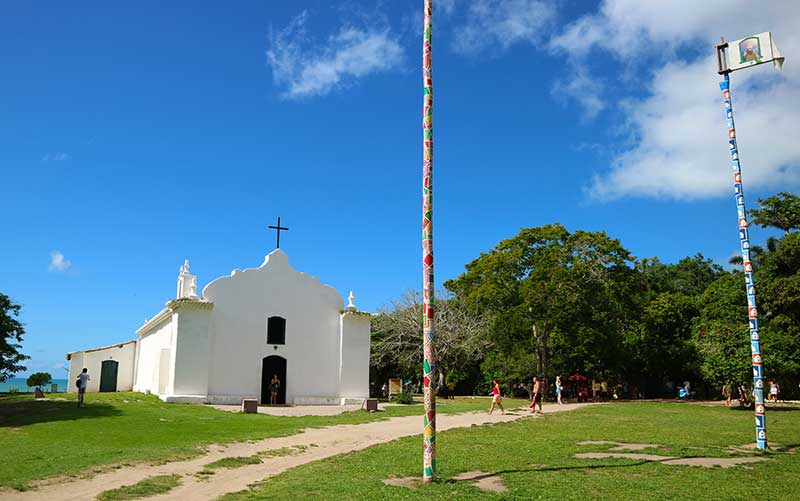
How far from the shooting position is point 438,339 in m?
39.7

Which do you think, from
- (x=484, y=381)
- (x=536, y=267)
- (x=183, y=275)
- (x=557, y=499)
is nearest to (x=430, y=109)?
(x=557, y=499)

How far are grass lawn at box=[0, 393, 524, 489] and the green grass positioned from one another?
4.78ft

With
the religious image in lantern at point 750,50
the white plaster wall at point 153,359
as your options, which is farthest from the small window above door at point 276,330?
the religious image in lantern at point 750,50

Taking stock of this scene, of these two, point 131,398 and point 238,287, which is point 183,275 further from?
point 131,398

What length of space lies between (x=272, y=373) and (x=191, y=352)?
13.0 ft

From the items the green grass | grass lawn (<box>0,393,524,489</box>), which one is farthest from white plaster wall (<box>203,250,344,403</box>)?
the green grass

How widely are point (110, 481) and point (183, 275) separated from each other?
2185 centimetres

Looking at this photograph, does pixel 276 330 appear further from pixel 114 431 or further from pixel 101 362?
pixel 101 362

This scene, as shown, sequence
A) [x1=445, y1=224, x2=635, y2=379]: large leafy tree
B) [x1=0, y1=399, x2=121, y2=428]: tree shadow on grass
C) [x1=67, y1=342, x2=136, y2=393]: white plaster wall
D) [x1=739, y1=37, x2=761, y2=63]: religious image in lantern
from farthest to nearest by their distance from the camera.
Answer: [x1=67, y1=342, x2=136, y2=393]: white plaster wall < [x1=445, y1=224, x2=635, y2=379]: large leafy tree < [x1=0, y1=399, x2=121, y2=428]: tree shadow on grass < [x1=739, y1=37, x2=761, y2=63]: religious image in lantern

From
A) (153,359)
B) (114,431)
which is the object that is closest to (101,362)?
(153,359)

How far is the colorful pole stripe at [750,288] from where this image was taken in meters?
13.4

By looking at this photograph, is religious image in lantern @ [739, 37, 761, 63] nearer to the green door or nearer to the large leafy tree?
the large leafy tree

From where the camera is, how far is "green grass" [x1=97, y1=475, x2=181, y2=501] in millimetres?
8695

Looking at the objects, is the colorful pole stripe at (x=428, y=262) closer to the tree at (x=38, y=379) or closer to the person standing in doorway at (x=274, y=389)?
the person standing in doorway at (x=274, y=389)
